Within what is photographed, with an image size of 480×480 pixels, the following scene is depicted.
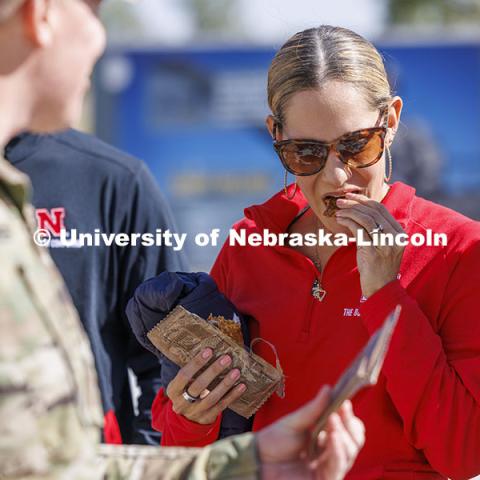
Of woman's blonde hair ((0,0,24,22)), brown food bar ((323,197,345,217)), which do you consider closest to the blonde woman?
brown food bar ((323,197,345,217))

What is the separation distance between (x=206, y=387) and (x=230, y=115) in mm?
11740

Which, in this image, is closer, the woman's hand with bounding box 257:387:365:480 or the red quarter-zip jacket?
the woman's hand with bounding box 257:387:365:480

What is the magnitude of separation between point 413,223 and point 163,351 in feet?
2.58

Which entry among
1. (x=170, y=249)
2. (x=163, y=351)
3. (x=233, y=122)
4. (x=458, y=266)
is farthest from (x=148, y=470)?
(x=233, y=122)

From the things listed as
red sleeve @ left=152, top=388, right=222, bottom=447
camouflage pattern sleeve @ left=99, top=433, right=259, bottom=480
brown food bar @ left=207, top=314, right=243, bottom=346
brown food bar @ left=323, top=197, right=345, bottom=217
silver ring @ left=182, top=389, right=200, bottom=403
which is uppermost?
brown food bar @ left=323, top=197, right=345, bottom=217

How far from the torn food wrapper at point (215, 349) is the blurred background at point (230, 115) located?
10.8 metres

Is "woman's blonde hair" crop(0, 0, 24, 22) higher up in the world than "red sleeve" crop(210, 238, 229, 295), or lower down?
higher up

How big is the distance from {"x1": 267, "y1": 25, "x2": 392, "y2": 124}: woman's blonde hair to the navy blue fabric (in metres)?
0.55

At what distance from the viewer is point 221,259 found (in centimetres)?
320

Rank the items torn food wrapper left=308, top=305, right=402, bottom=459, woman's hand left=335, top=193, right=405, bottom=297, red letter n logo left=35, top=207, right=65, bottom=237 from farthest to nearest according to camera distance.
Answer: red letter n logo left=35, top=207, right=65, bottom=237 < woman's hand left=335, top=193, right=405, bottom=297 < torn food wrapper left=308, top=305, right=402, bottom=459

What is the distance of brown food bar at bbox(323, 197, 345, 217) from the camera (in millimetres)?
2986

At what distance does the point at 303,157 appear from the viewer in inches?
116

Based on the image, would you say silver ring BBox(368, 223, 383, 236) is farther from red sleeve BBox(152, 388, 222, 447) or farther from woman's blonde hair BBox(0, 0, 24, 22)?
woman's blonde hair BBox(0, 0, 24, 22)

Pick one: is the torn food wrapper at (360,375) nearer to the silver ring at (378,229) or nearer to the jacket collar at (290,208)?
the silver ring at (378,229)
